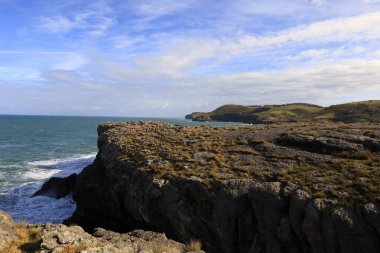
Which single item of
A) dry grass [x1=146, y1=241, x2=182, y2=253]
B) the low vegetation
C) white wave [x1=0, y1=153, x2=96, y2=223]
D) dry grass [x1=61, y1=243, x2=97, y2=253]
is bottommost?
white wave [x1=0, y1=153, x2=96, y2=223]

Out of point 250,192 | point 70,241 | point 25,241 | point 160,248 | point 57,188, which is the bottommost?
point 57,188

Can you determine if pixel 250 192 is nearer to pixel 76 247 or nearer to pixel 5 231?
pixel 76 247

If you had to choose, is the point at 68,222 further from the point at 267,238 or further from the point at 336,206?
the point at 336,206

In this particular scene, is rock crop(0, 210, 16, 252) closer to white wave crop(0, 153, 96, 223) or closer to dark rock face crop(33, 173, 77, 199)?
white wave crop(0, 153, 96, 223)

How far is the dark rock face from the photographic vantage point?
4694 centimetres

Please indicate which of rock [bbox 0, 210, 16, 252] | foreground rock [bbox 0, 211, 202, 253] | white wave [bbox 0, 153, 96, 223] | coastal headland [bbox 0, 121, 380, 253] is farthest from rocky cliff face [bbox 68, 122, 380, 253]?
rock [bbox 0, 210, 16, 252]

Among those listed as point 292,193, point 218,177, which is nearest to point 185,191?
point 218,177

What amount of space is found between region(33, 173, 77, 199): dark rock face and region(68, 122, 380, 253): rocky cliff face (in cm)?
1058

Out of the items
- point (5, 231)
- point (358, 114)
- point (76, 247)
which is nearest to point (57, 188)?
point (5, 231)

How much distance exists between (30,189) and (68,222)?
17646 mm

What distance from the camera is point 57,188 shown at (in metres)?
48.2

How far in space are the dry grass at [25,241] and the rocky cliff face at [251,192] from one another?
32.9ft

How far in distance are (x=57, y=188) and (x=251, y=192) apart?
33654mm

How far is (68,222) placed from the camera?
116ft
